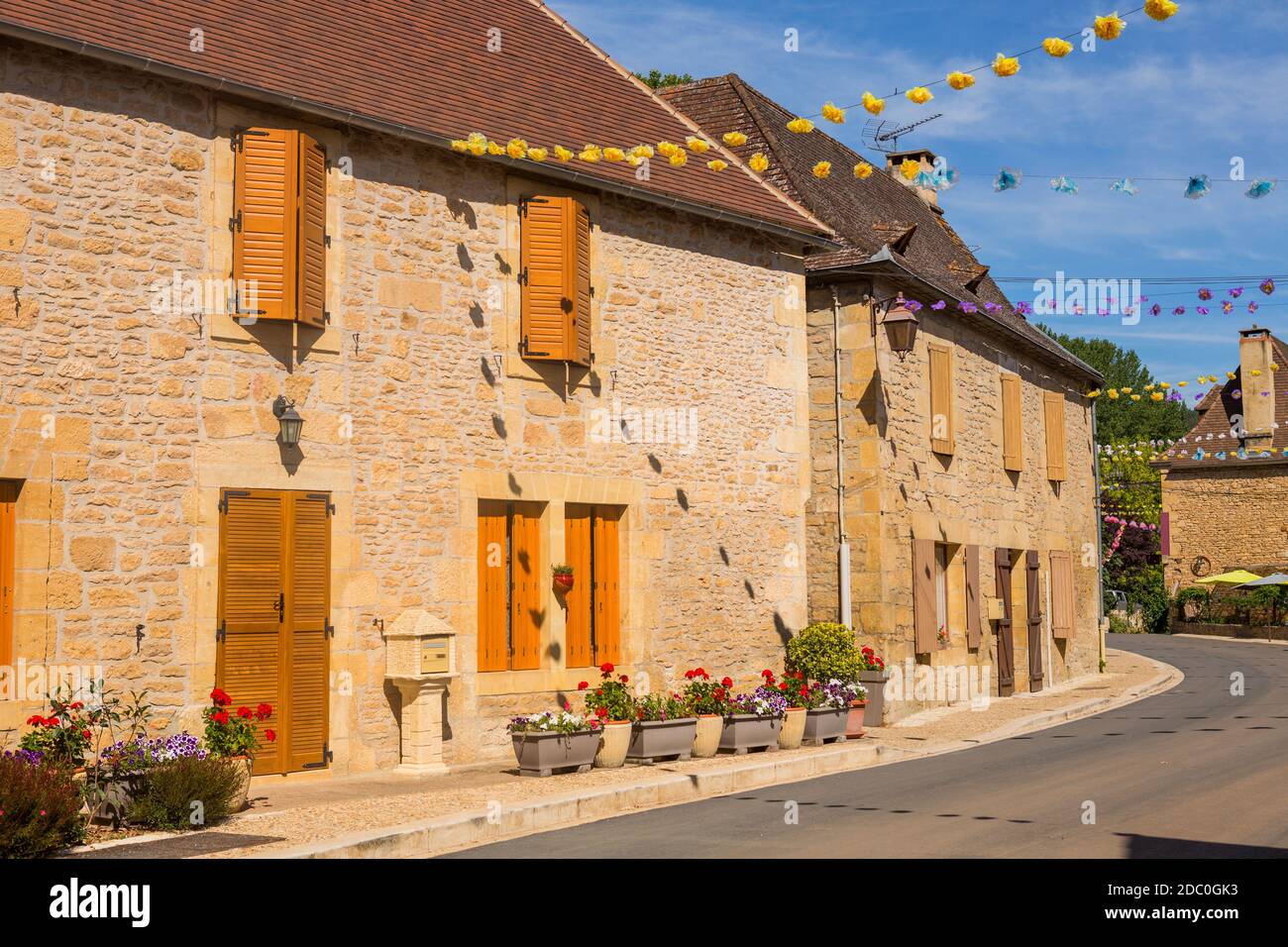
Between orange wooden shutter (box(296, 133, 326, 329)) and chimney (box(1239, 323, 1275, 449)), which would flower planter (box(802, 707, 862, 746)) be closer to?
orange wooden shutter (box(296, 133, 326, 329))

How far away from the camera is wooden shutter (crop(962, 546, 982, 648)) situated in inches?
748

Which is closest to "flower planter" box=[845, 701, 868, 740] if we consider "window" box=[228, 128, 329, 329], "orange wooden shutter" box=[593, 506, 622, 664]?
"orange wooden shutter" box=[593, 506, 622, 664]

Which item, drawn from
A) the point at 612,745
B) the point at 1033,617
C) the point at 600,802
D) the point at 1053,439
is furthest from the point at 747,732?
the point at 1053,439

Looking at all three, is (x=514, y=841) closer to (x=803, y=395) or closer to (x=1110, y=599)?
(x=803, y=395)

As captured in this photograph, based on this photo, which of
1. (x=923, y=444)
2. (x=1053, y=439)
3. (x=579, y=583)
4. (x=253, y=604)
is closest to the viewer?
(x=253, y=604)

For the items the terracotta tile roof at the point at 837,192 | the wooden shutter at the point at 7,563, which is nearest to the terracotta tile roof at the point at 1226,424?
the terracotta tile roof at the point at 837,192

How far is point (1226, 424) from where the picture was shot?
39938mm

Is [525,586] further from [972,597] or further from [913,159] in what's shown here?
[913,159]

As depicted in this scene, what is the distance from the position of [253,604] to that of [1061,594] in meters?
16.2

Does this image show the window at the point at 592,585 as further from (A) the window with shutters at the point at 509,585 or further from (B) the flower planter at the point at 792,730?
(B) the flower planter at the point at 792,730

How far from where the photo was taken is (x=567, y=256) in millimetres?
12945

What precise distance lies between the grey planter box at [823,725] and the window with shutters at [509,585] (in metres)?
3.00
